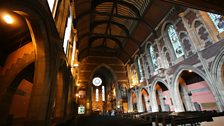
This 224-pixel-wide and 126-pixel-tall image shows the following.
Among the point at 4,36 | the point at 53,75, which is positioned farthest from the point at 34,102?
the point at 4,36

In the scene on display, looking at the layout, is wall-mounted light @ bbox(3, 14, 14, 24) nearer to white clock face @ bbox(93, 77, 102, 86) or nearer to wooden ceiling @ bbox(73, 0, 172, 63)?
wooden ceiling @ bbox(73, 0, 172, 63)

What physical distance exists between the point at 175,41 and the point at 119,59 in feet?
41.9

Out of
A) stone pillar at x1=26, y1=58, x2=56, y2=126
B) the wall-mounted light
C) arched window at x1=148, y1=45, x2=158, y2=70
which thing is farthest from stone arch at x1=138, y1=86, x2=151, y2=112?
the wall-mounted light

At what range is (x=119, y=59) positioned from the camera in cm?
2178

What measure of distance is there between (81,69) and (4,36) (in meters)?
15.8

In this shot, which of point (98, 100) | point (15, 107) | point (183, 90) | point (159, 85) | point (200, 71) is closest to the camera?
point (15, 107)

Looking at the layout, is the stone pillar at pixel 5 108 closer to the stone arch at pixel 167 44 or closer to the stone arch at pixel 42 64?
the stone arch at pixel 42 64

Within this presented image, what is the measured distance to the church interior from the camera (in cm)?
345

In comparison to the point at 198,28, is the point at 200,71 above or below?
below

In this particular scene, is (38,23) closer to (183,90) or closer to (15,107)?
(15,107)

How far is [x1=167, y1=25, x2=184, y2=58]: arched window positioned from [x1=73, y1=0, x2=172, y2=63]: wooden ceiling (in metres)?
1.55

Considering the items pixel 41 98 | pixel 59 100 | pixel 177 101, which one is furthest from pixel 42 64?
pixel 177 101

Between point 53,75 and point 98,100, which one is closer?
point 53,75

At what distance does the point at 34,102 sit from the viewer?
3.25 metres
